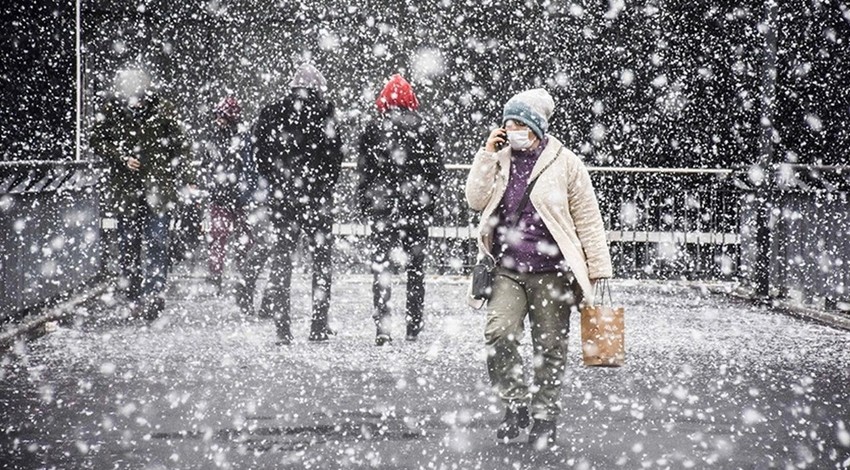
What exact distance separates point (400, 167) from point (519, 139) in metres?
3.09

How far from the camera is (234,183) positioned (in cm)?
1161

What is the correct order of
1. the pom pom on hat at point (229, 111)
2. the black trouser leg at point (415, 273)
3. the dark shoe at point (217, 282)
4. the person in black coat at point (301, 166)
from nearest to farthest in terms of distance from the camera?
the person in black coat at point (301, 166) → the black trouser leg at point (415, 273) → the pom pom on hat at point (229, 111) → the dark shoe at point (217, 282)

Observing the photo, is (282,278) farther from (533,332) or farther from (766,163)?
(766,163)

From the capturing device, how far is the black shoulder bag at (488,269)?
19.2 feet

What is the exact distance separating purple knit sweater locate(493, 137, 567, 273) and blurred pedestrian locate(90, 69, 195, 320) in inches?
204

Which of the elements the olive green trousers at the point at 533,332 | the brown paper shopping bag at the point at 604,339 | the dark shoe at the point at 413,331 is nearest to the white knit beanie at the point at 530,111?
the olive green trousers at the point at 533,332

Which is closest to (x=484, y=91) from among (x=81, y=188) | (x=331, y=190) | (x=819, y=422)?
(x=81, y=188)

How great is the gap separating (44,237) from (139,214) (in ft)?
2.80

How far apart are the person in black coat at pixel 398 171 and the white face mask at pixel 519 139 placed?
2983 millimetres

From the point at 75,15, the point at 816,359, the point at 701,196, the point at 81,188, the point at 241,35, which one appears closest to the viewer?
the point at 816,359

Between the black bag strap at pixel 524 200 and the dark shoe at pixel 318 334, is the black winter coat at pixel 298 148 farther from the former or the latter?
the black bag strap at pixel 524 200

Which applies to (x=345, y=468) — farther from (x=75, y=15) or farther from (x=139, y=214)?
(x=75, y=15)

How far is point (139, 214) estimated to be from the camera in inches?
406

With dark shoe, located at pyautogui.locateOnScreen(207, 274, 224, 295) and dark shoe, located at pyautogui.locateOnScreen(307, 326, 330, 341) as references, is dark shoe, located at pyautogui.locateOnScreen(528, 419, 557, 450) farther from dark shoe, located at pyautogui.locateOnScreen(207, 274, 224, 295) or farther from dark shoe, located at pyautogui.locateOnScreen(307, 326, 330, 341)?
dark shoe, located at pyautogui.locateOnScreen(207, 274, 224, 295)
